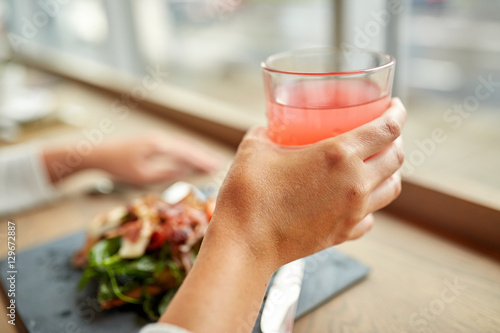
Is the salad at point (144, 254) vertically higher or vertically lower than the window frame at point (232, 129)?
higher

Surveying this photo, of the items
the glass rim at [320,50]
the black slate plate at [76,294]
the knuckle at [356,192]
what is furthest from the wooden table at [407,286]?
the glass rim at [320,50]

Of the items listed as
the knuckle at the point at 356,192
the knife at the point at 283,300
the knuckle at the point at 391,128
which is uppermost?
the knuckle at the point at 391,128

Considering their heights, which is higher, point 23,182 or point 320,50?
point 320,50

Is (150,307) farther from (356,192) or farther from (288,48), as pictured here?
(288,48)

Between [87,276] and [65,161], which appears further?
[65,161]

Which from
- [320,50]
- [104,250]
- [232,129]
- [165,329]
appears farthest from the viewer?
[232,129]

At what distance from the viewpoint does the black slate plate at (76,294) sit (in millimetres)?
684

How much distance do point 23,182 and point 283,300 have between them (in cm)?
81

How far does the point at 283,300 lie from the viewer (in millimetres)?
644

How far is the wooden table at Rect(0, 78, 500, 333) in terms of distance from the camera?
2.06 ft

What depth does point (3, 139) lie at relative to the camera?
1676mm

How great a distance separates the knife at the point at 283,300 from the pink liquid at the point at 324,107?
0.74 ft

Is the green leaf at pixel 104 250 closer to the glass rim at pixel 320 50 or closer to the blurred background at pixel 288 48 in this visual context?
the glass rim at pixel 320 50

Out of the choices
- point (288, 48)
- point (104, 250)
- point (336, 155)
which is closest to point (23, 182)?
point (104, 250)
